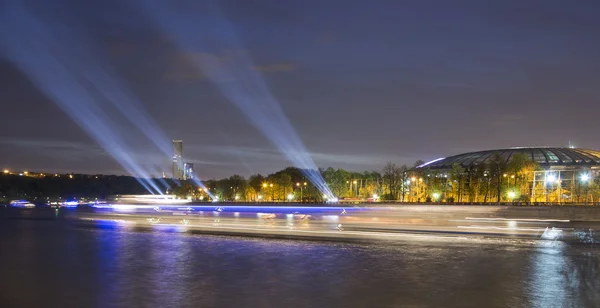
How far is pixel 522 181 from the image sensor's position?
92438 mm

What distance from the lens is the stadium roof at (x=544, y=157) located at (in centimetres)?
10138

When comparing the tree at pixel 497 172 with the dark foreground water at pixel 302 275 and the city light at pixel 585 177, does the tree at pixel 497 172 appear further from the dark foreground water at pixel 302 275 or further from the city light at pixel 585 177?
the dark foreground water at pixel 302 275

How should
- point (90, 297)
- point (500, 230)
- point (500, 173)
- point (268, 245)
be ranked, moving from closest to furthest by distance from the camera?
point (90, 297)
point (268, 245)
point (500, 230)
point (500, 173)

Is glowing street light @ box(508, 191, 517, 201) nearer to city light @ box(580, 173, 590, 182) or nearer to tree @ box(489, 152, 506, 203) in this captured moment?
tree @ box(489, 152, 506, 203)

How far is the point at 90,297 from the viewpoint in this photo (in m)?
13.2

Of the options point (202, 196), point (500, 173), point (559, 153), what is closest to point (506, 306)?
point (500, 173)

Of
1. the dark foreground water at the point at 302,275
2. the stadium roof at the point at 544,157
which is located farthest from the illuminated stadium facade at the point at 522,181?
the dark foreground water at the point at 302,275

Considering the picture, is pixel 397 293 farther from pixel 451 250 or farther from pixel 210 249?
pixel 210 249

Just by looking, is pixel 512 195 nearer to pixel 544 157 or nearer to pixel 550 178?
pixel 550 178

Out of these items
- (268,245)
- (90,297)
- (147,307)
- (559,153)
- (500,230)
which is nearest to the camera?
(147,307)

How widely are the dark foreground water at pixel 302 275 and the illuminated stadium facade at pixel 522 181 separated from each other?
6750cm

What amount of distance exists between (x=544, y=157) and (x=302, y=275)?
101706mm

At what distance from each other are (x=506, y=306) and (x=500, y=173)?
84.7 m

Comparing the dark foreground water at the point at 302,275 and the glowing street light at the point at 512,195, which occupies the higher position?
the glowing street light at the point at 512,195
